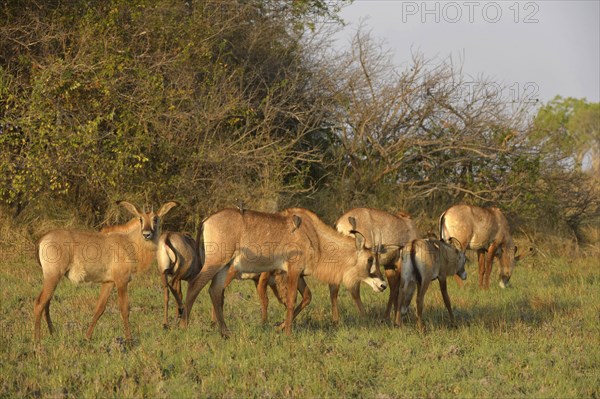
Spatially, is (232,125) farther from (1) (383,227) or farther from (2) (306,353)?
(2) (306,353)

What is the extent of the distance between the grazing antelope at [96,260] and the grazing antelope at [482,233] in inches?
266

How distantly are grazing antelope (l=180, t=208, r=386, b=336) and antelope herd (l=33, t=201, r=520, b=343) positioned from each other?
0.04 feet

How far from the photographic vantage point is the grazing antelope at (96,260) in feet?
26.8

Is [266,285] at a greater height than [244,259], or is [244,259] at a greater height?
[244,259]

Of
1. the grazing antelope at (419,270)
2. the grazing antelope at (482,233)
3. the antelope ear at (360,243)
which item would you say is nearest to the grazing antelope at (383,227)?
the grazing antelope at (419,270)

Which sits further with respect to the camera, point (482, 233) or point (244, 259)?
point (482, 233)

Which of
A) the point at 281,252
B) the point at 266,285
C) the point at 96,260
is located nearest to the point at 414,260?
the point at 281,252

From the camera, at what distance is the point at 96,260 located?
27.2 feet

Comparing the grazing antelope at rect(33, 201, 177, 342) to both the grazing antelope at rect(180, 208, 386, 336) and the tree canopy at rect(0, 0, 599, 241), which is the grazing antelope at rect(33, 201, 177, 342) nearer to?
the grazing antelope at rect(180, 208, 386, 336)

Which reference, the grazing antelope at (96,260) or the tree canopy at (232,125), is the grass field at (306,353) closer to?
the grazing antelope at (96,260)

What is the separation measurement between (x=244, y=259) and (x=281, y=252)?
0.45 meters

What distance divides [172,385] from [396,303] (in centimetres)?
422

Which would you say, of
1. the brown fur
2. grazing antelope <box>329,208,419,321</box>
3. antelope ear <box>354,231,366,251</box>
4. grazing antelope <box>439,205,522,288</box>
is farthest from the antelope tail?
grazing antelope <box>439,205,522,288</box>

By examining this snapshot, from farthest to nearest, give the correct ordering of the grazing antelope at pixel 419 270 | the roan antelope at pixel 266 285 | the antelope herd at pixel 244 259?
the grazing antelope at pixel 419 270 < the roan antelope at pixel 266 285 < the antelope herd at pixel 244 259
